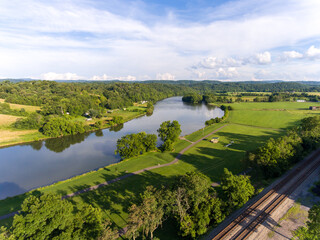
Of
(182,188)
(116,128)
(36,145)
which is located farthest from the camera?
(116,128)

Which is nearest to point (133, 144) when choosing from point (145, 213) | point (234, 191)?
point (145, 213)

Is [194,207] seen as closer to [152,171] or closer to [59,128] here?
[152,171]

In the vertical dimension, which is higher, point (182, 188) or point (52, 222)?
point (182, 188)

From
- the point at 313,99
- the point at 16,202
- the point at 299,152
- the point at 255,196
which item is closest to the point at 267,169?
the point at 255,196

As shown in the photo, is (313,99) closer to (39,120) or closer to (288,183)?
(288,183)

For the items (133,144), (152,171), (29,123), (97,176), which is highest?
(133,144)

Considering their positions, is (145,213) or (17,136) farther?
(17,136)

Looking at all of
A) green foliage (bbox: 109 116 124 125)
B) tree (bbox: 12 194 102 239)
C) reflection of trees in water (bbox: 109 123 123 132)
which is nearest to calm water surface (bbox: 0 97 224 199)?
reflection of trees in water (bbox: 109 123 123 132)
